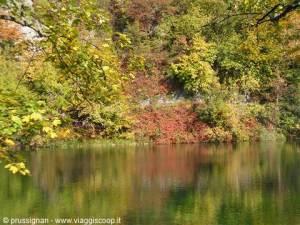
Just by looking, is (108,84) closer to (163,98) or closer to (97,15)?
(97,15)

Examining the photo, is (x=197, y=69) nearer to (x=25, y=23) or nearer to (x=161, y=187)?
(x=161, y=187)

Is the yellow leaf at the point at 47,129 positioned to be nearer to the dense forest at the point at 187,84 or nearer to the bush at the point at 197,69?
the dense forest at the point at 187,84

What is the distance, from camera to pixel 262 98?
33.2 meters

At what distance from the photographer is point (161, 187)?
1612 centimetres

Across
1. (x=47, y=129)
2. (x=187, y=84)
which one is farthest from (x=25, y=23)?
(x=187, y=84)

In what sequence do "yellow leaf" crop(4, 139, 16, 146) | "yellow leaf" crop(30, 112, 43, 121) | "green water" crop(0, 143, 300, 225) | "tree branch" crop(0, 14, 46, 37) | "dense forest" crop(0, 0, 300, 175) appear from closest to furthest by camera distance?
"yellow leaf" crop(30, 112, 43, 121) < "yellow leaf" crop(4, 139, 16, 146) < "tree branch" crop(0, 14, 46, 37) < "green water" crop(0, 143, 300, 225) < "dense forest" crop(0, 0, 300, 175)

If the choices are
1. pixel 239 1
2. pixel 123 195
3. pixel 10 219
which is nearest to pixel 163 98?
pixel 123 195

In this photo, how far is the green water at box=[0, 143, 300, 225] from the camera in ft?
40.7

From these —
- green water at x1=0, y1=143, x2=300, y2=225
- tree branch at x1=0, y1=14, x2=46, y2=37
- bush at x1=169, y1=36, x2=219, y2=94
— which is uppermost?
bush at x1=169, y1=36, x2=219, y2=94

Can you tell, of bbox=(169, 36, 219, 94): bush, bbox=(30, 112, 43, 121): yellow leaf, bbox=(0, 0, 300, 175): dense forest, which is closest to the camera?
bbox=(30, 112, 43, 121): yellow leaf

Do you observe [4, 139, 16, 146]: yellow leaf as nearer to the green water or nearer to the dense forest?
the green water

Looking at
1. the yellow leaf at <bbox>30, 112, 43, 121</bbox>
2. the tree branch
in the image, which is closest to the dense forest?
the tree branch

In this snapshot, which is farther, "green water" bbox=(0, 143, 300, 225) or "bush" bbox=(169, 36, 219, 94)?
"bush" bbox=(169, 36, 219, 94)

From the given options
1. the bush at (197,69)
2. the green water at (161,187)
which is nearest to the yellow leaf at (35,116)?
the green water at (161,187)
